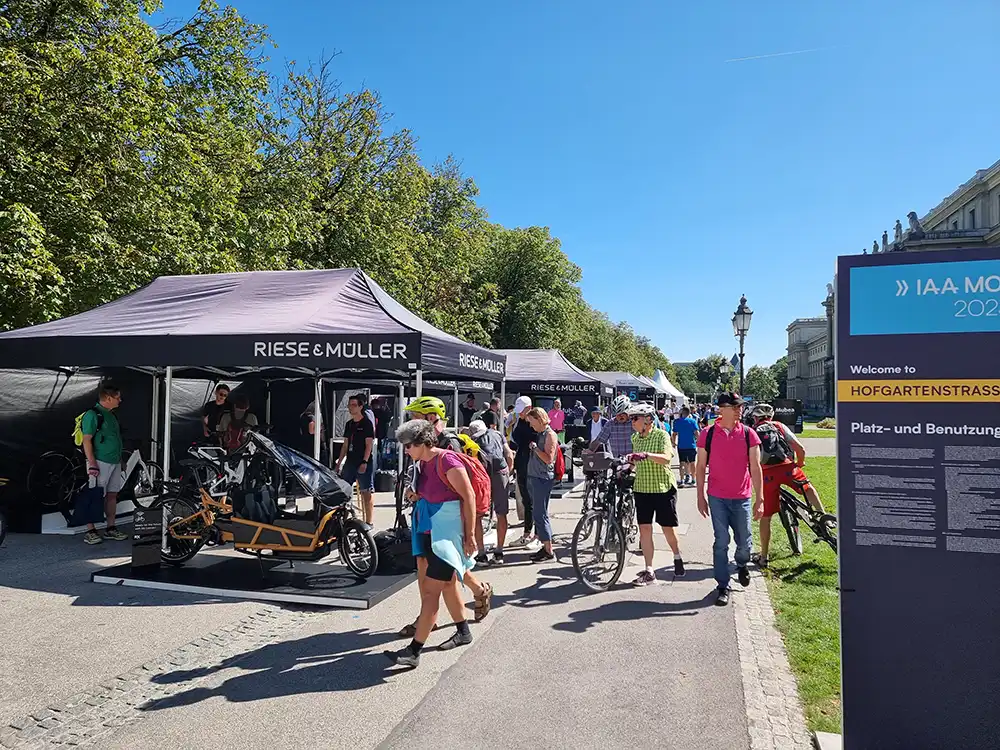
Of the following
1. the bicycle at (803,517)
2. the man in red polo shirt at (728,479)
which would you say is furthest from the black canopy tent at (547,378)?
the man in red polo shirt at (728,479)

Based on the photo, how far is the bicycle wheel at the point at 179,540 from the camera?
7.69 m

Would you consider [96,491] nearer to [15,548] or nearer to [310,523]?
[15,548]

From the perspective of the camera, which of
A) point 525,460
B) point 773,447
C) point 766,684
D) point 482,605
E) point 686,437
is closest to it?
point 766,684

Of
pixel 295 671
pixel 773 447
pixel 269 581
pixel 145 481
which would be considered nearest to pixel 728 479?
pixel 773 447

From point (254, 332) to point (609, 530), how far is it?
437cm

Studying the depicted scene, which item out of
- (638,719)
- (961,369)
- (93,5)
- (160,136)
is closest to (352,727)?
(638,719)

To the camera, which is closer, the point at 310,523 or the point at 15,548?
the point at 310,523

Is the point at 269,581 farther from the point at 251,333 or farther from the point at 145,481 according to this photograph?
the point at 145,481

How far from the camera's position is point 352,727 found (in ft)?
13.1

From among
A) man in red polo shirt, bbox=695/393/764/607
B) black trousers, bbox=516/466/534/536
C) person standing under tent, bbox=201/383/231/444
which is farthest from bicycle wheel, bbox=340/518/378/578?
person standing under tent, bbox=201/383/231/444

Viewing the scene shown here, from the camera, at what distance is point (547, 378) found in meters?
19.6

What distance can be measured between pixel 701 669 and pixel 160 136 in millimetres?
13671

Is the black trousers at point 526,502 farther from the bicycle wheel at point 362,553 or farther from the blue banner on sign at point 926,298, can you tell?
the blue banner on sign at point 926,298

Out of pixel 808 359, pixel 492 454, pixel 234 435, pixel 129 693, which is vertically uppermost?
pixel 808 359
